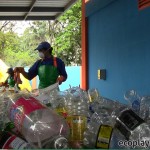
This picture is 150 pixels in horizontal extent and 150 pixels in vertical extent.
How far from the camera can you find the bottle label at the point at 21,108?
1.42 metres

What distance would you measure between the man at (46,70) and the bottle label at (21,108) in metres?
2.07

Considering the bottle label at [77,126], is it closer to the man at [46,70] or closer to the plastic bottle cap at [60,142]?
the plastic bottle cap at [60,142]

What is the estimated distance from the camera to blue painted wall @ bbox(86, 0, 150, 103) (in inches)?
181

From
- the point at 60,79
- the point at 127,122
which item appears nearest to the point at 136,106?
the point at 127,122

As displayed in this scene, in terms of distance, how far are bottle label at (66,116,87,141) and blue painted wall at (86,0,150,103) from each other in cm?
296

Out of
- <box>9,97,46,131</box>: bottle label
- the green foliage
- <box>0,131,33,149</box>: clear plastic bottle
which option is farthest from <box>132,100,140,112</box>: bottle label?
the green foliage

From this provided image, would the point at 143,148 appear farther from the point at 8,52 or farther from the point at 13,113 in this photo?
the point at 8,52

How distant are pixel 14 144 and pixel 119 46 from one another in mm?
4457

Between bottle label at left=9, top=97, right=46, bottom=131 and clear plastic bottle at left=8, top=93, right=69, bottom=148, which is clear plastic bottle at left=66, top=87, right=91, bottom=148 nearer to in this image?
clear plastic bottle at left=8, top=93, right=69, bottom=148

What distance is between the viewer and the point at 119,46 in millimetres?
5555

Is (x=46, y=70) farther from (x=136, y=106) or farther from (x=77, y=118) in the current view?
(x=77, y=118)

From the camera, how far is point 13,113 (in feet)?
5.09

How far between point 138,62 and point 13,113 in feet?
11.4

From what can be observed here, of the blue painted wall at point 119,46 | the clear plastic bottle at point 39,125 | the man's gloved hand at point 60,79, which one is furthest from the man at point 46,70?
the clear plastic bottle at point 39,125
